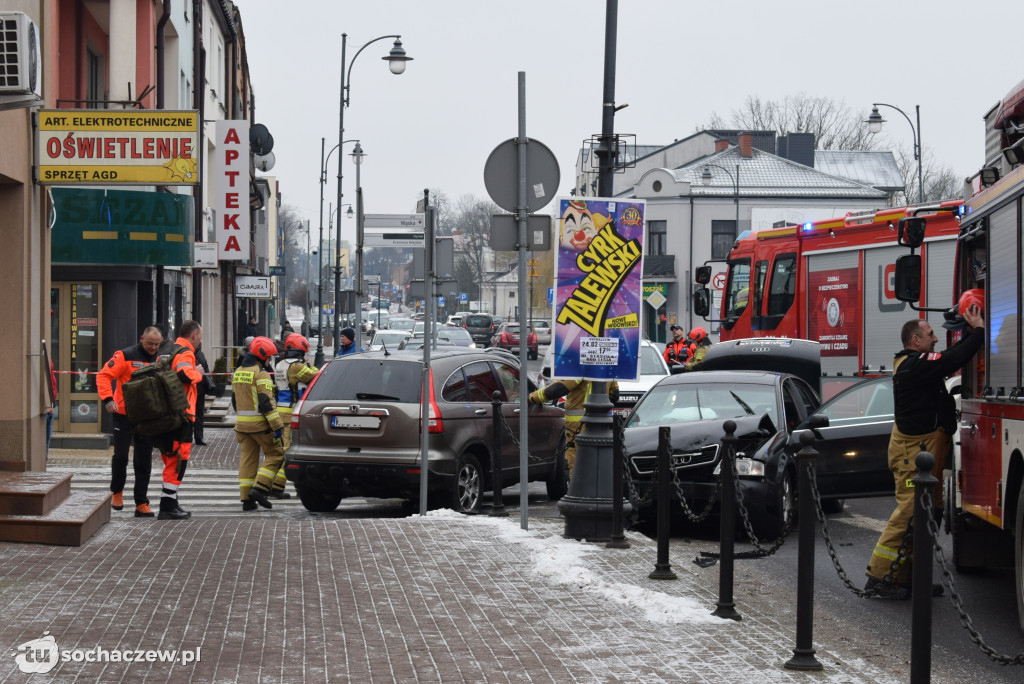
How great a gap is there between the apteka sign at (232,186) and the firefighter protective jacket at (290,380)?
14.2m

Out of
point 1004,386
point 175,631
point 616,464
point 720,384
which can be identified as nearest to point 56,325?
point 720,384

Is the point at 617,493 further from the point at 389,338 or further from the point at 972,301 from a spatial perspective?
the point at 389,338

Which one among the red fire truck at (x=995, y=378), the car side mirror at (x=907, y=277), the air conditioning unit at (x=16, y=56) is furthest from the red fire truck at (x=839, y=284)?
the air conditioning unit at (x=16, y=56)

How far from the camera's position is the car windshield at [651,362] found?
66.7 feet

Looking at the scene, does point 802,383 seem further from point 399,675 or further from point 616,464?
point 399,675

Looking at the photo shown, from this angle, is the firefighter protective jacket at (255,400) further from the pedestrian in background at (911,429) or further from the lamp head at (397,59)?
the lamp head at (397,59)

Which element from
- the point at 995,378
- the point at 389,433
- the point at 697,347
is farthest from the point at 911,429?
the point at 697,347

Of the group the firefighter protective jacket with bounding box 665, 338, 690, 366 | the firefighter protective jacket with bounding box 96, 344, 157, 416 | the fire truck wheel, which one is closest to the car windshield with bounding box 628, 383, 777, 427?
the firefighter protective jacket with bounding box 96, 344, 157, 416

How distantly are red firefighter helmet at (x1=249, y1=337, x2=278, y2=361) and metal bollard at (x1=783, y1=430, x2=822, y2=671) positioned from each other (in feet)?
25.1

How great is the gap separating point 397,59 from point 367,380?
2126 cm

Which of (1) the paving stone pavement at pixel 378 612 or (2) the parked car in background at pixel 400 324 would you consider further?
(2) the parked car in background at pixel 400 324

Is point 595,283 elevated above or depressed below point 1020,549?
above

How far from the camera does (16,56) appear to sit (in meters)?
8.90

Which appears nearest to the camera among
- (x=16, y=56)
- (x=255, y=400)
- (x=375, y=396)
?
(x=16, y=56)
